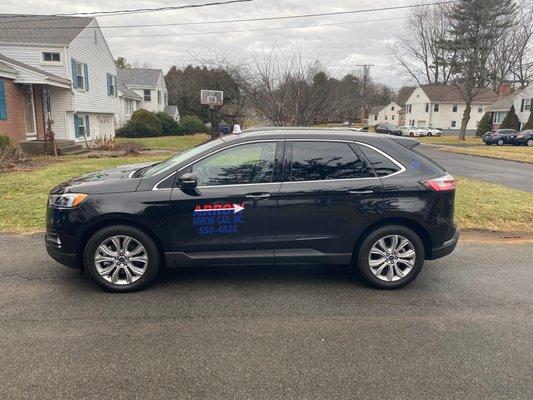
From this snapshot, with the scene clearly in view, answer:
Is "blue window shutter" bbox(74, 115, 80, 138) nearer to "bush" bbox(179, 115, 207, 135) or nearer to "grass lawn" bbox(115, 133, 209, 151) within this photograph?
"grass lawn" bbox(115, 133, 209, 151)

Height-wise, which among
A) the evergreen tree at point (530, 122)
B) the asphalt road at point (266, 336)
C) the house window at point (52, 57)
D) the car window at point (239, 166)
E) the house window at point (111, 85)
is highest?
the house window at point (52, 57)

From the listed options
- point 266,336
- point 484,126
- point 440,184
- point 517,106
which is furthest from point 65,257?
point 484,126

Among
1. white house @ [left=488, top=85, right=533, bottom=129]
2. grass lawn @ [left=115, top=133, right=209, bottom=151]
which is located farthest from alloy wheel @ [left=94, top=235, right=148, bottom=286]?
white house @ [left=488, top=85, right=533, bottom=129]

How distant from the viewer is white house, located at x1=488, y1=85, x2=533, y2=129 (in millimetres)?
42250

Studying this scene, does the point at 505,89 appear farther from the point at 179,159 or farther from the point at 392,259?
the point at 179,159

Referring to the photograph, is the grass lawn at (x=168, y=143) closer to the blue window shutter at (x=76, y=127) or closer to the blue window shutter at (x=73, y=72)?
the blue window shutter at (x=76, y=127)

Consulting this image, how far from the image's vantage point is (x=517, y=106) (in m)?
44.1

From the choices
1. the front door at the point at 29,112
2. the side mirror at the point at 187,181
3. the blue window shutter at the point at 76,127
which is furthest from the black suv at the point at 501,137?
the side mirror at the point at 187,181

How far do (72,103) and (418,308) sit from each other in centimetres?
2292

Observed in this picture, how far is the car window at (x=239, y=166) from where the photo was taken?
169 inches

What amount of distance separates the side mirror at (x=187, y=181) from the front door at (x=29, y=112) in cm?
1863

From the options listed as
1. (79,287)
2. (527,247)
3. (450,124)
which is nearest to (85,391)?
(79,287)

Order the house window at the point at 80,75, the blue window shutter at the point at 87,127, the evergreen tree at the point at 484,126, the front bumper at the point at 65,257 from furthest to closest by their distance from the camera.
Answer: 1. the evergreen tree at the point at 484,126
2. the blue window shutter at the point at 87,127
3. the house window at the point at 80,75
4. the front bumper at the point at 65,257

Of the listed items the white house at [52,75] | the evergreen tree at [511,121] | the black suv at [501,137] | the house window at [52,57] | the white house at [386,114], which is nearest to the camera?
the white house at [52,75]
